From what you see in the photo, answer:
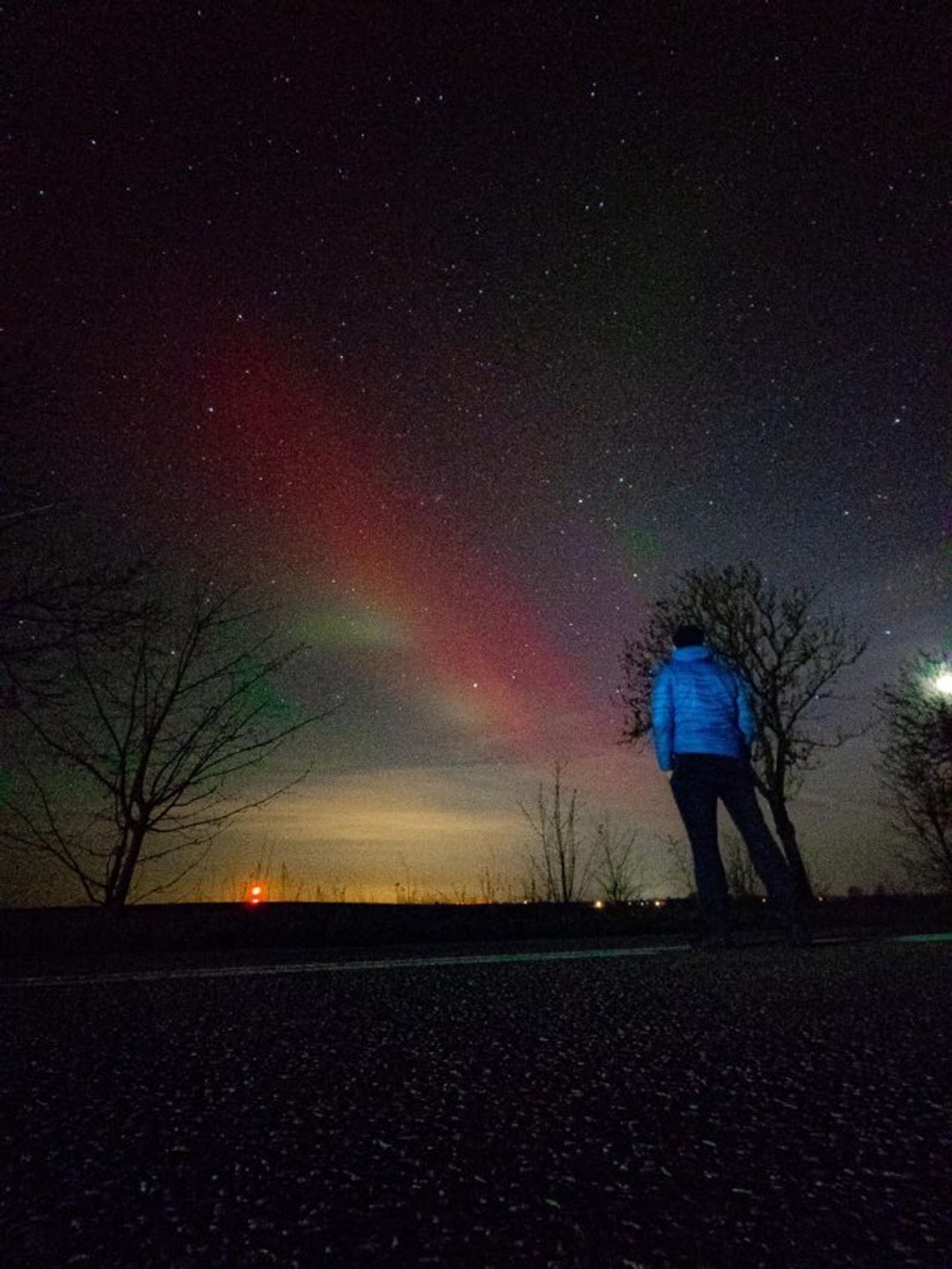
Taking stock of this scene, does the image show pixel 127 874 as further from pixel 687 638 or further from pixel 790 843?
pixel 790 843

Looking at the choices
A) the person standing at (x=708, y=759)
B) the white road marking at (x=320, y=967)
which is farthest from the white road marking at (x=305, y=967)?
the person standing at (x=708, y=759)

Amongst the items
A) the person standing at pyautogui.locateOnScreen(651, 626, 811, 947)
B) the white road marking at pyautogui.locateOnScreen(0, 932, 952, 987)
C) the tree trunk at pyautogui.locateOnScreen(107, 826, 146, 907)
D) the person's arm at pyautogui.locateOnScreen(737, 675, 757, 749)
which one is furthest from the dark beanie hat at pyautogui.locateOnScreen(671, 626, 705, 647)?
the tree trunk at pyautogui.locateOnScreen(107, 826, 146, 907)

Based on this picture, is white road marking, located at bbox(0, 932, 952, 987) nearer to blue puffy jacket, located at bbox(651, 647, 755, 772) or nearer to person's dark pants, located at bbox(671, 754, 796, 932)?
person's dark pants, located at bbox(671, 754, 796, 932)

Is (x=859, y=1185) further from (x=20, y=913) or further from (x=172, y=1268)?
(x=20, y=913)

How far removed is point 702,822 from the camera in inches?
203

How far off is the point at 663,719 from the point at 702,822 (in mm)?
686

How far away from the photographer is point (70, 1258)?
2.55 ft

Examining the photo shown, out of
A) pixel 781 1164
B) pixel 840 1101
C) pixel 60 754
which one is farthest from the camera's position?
pixel 60 754

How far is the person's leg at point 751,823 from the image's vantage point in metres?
5.05

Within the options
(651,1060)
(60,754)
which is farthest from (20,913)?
(651,1060)

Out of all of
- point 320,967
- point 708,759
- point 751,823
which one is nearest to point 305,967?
point 320,967

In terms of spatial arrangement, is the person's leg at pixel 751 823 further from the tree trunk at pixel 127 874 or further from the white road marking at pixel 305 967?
the tree trunk at pixel 127 874

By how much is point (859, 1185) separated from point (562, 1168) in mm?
345

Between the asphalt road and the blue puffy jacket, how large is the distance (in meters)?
2.81
